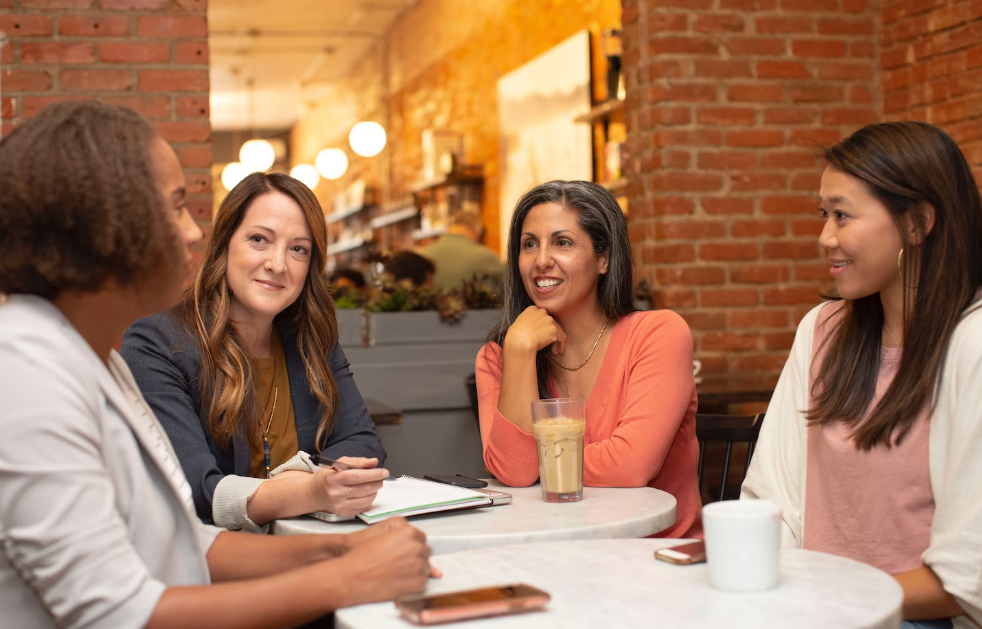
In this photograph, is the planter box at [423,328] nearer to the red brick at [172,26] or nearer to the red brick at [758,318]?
the red brick at [758,318]

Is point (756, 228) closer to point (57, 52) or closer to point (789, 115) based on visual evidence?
point (789, 115)

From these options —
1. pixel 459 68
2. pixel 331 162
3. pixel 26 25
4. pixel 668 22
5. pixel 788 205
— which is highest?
pixel 459 68

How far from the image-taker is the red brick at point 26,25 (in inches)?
130

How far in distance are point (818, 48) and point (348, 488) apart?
10.5 feet

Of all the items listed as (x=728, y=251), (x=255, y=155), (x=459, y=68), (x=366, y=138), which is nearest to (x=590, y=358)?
Result: (x=728, y=251)

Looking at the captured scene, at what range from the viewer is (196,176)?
3.42m

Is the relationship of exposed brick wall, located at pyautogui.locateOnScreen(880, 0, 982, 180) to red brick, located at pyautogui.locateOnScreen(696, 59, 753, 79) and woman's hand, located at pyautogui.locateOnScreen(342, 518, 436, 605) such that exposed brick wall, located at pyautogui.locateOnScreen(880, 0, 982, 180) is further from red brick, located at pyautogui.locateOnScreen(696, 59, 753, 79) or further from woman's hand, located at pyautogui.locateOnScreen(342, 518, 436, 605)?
woman's hand, located at pyautogui.locateOnScreen(342, 518, 436, 605)

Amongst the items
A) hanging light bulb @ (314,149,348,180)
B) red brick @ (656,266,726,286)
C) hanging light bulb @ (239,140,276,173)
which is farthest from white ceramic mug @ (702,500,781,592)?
hanging light bulb @ (239,140,276,173)

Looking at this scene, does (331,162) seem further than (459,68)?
Yes

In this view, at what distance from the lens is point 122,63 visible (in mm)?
3375

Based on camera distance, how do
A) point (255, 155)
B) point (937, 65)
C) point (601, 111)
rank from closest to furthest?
point (937, 65)
point (601, 111)
point (255, 155)

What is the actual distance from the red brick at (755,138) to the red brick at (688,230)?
13.2 inches

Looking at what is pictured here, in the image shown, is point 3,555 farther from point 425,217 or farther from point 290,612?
point 425,217

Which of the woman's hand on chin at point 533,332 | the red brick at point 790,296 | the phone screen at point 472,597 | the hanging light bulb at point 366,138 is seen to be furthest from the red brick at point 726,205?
the hanging light bulb at point 366,138
